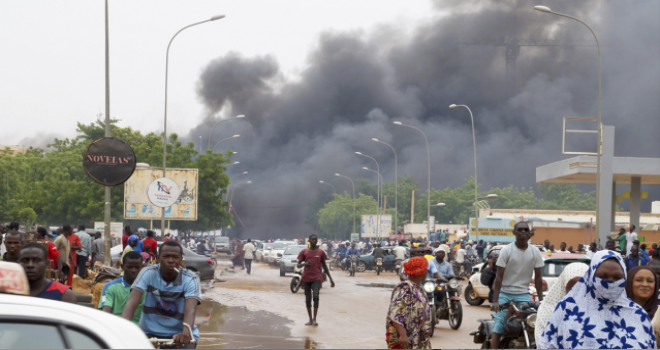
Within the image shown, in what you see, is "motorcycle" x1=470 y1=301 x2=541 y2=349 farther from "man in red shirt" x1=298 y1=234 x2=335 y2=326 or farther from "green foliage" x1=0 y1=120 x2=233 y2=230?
"green foliage" x1=0 y1=120 x2=233 y2=230

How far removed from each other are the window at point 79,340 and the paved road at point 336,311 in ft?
28.0

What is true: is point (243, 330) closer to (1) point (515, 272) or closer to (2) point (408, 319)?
(1) point (515, 272)

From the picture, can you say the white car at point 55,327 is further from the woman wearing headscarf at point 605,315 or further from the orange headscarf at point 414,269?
the orange headscarf at point 414,269

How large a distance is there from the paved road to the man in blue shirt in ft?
19.6

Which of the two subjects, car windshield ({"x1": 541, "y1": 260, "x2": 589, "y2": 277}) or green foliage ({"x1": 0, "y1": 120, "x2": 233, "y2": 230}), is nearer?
car windshield ({"x1": 541, "y1": 260, "x2": 589, "y2": 277})

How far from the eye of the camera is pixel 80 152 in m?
59.8

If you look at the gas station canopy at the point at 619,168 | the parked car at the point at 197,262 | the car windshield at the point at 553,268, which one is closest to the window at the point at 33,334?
the car windshield at the point at 553,268

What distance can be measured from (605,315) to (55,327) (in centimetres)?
278

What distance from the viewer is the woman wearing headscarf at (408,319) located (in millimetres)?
5891

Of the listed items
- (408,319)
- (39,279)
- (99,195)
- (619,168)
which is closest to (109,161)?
(39,279)

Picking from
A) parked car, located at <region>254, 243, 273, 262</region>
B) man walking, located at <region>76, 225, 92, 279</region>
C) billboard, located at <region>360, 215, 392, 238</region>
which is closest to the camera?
man walking, located at <region>76, 225, 92, 279</region>

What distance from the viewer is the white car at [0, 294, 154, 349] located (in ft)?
8.22

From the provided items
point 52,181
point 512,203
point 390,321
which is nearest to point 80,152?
point 52,181

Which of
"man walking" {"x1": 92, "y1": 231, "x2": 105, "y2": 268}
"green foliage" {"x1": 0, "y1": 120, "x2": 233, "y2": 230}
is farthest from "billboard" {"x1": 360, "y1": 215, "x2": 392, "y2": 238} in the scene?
"man walking" {"x1": 92, "y1": 231, "x2": 105, "y2": 268}
